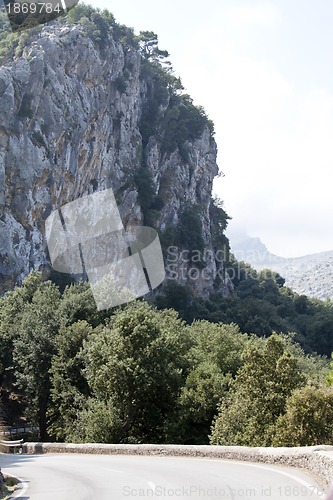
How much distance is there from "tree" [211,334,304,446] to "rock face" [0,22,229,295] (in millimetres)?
49520

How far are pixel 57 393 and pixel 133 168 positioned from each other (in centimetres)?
7386

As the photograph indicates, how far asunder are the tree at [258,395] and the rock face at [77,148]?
49.5 meters

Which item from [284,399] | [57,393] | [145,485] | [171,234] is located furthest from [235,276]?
[145,485]

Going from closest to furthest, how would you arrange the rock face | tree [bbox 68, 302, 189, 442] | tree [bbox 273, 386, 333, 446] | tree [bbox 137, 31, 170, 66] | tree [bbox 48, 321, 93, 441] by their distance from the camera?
1. tree [bbox 273, 386, 333, 446]
2. tree [bbox 68, 302, 189, 442]
3. tree [bbox 48, 321, 93, 441]
4. the rock face
5. tree [bbox 137, 31, 170, 66]

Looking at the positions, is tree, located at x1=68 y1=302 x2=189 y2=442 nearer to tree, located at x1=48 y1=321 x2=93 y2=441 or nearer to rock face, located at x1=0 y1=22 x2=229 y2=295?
tree, located at x1=48 y1=321 x2=93 y2=441

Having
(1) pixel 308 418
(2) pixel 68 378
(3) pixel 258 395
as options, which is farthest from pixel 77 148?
(1) pixel 308 418

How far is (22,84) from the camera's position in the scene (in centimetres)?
8456

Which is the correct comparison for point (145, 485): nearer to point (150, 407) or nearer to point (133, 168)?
point (150, 407)

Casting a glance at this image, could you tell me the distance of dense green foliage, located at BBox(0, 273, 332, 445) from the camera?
3019 cm

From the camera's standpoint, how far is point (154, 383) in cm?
3553

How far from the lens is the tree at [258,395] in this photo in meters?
30.2

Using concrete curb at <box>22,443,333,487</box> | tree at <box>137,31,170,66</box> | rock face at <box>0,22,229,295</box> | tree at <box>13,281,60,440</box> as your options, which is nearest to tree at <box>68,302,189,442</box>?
concrete curb at <box>22,443,333,487</box>

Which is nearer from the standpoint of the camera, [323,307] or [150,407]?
[150,407]

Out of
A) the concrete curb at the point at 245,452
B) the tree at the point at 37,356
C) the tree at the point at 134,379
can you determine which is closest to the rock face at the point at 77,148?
the tree at the point at 37,356
